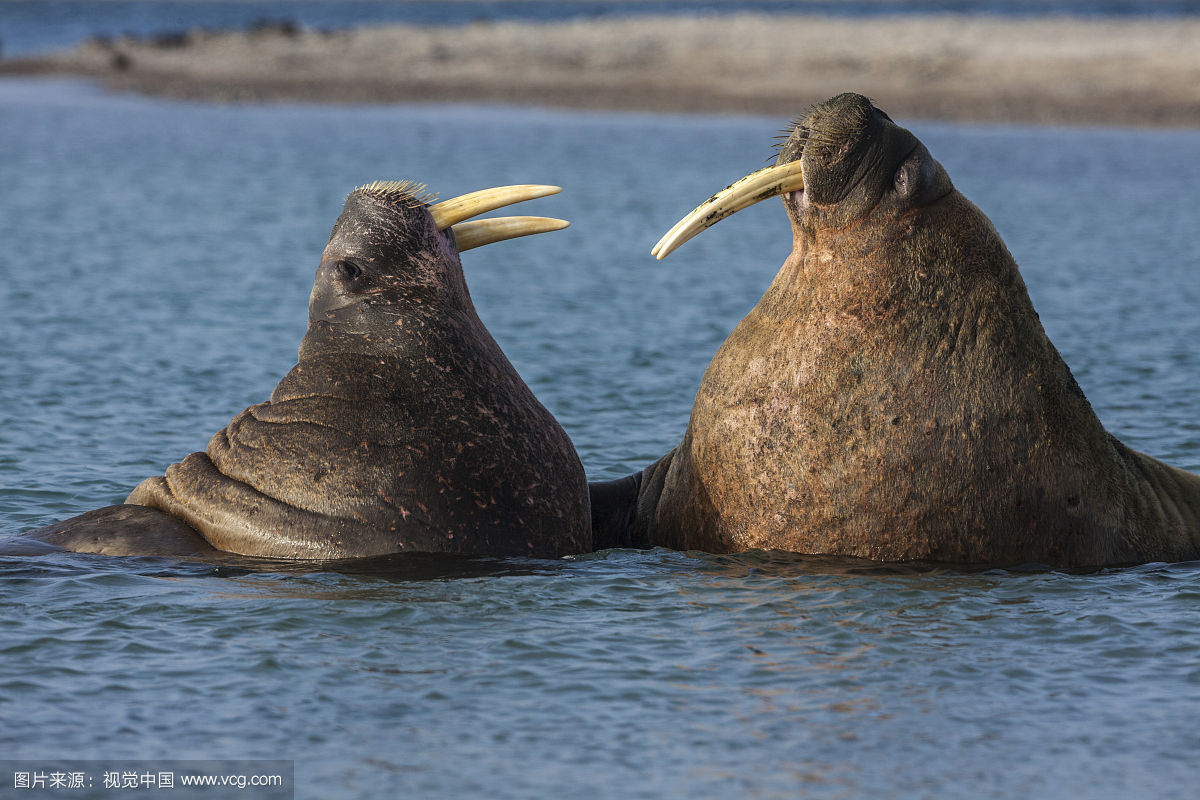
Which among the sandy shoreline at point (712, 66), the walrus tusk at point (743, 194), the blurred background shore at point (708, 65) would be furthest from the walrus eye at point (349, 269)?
the blurred background shore at point (708, 65)

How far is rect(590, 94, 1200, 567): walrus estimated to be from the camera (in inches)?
278

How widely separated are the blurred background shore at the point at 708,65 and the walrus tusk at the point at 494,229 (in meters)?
28.6

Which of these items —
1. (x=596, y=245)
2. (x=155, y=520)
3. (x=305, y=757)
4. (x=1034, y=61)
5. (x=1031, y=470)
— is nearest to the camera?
(x=305, y=757)

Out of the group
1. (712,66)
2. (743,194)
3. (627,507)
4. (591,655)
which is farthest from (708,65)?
(591,655)

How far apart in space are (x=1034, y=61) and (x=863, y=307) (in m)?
33.9

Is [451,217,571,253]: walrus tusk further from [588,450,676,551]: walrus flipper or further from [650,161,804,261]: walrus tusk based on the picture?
[588,450,676,551]: walrus flipper

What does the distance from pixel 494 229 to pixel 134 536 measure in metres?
2.23

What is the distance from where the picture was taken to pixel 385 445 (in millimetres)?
7309

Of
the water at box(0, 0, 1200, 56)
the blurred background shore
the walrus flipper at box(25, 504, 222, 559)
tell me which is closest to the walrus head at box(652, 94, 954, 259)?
the walrus flipper at box(25, 504, 222, 559)

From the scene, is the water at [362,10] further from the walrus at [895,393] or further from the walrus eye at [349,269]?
the walrus at [895,393]

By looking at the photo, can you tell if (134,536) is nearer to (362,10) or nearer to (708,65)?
(708,65)

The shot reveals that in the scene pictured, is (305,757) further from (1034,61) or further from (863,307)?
(1034,61)

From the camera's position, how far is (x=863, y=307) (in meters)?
7.21

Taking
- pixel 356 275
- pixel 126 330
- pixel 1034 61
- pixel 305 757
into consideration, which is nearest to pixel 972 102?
pixel 1034 61
